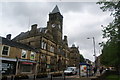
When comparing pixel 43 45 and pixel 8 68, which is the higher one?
pixel 43 45

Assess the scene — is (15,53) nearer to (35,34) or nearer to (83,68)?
(35,34)

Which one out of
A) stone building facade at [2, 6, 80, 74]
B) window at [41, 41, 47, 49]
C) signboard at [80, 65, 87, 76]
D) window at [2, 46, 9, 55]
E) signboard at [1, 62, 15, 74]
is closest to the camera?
signboard at [80, 65, 87, 76]

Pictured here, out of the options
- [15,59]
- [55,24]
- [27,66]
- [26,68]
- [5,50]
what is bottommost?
[26,68]

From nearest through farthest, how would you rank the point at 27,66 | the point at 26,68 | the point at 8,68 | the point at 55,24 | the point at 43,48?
the point at 8,68, the point at 26,68, the point at 27,66, the point at 43,48, the point at 55,24

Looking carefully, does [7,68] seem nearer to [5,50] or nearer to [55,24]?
[5,50]

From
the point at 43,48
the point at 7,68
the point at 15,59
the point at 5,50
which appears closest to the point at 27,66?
the point at 15,59

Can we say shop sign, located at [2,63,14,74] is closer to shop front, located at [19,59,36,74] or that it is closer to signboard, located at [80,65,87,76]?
shop front, located at [19,59,36,74]

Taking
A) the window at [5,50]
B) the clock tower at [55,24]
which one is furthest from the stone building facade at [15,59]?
the clock tower at [55,24]

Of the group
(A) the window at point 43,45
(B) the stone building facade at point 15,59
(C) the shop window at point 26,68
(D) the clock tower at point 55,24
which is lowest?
(C) the shop window at point 26,68

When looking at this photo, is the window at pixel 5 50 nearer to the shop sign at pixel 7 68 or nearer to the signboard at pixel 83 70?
the shop sign at pixel 7 68

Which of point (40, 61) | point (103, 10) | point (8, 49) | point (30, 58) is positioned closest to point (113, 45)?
point (103, 10)

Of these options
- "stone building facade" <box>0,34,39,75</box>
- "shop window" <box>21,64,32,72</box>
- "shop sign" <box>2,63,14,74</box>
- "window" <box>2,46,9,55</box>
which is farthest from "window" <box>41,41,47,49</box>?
"window" <box>2,46,9,55</box>

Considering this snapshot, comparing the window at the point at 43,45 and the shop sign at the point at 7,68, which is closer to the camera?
the shop sign at the point at 7,68

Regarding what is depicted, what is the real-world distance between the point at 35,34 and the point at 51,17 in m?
18.2
